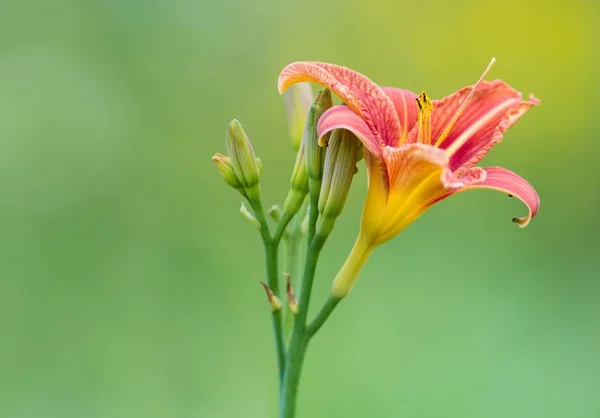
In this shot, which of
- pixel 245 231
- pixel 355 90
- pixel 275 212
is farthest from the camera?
pixel 245 231

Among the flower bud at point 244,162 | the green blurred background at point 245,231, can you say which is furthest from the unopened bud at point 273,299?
the green blurred background at point 245,231

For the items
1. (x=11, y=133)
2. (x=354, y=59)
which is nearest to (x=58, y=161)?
(x=11, y=133)

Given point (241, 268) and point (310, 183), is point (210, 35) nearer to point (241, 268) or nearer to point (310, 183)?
point (241, 268)

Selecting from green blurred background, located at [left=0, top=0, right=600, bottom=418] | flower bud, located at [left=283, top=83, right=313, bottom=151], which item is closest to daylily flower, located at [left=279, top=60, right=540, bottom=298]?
flower bud, located at [left=283, top=83, right=313, bottom=151]

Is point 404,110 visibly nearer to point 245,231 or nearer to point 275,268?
point 275,268

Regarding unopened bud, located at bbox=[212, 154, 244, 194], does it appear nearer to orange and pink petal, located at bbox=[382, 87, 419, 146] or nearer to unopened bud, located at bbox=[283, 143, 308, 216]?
unopened bud, located at bbox=[283, 143, 308, 216]

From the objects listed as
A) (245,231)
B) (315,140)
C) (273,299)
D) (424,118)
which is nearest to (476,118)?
(424,118)
